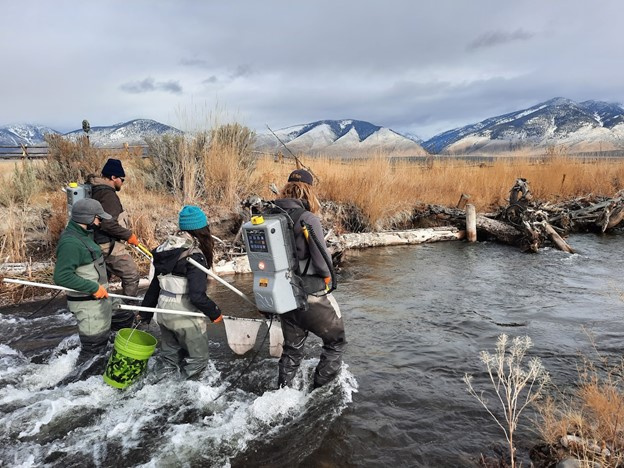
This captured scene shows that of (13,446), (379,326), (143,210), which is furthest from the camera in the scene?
(143,210)

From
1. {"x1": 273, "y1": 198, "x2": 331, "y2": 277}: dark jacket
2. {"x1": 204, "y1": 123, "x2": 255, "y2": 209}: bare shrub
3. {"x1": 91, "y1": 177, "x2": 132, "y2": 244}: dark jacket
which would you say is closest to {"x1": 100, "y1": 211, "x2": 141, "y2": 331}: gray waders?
{"x1": 91, "y1": 177, "x2": 132, "y2": 244}: dark jacket

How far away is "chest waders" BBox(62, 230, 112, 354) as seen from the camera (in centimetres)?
447

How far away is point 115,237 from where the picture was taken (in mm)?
5613

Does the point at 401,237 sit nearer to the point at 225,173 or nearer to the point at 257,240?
the point at 225,173

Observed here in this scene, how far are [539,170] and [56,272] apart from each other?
15.6m

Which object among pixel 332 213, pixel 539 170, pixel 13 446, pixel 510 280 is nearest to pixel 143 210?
pixel 332 213

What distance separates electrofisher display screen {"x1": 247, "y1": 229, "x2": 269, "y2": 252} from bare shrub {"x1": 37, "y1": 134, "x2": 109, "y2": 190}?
30.9 ft

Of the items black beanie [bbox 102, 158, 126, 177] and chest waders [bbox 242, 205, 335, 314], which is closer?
chest waders [bbox 242, 205, 335, 314]

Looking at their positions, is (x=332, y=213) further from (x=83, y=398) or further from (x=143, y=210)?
(x=83, y=398)

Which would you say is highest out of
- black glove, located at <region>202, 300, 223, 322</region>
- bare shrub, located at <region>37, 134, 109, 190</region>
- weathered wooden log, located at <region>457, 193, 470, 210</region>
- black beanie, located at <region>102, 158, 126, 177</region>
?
bare shrub, located at <region>37, 134, 109, 190</region>

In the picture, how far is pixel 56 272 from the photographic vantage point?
13.7ft

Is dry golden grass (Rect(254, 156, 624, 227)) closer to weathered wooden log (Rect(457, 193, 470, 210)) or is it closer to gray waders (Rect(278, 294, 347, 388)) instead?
weathered wooden log (Rect(457, 193, 470, 210))

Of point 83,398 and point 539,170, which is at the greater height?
point 539,170

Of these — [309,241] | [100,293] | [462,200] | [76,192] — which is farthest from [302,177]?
[462,200]
